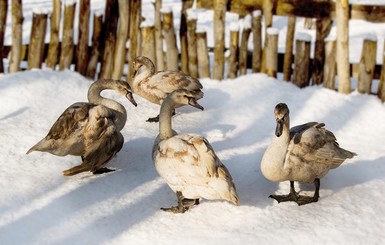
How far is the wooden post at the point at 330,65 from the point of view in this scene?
24.9 ft

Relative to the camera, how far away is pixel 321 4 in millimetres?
7992

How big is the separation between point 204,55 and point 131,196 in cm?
299

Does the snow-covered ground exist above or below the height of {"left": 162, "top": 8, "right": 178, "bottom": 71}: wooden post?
below

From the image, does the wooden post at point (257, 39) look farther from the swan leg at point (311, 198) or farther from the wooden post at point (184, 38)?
the swan leg at point (311, 198)

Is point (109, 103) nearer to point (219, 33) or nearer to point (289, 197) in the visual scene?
point (289, 197)

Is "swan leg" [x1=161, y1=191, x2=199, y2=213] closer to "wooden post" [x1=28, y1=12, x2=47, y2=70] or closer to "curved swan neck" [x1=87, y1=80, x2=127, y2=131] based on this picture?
"curved swan neck" [x1=87, y1=80, x2=127, y2=131]

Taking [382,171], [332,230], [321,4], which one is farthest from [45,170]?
[321,4]

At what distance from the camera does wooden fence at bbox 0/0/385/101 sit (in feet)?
25.1

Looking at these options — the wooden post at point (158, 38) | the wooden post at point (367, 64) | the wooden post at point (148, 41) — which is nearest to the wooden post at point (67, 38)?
the wooden post at point (148, 41)

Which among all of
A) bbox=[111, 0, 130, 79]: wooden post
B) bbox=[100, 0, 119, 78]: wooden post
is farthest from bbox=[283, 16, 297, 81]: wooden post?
bbox=[100, 0, 119, 78]: wooden post

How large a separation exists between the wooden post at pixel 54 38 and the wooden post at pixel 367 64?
11.6ft

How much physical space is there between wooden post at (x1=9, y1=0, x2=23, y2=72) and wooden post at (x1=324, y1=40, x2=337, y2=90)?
11.8ft

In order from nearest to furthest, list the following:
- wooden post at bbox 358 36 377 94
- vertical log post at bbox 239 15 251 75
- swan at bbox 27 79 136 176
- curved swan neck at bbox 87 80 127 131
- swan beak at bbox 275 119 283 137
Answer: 1. swan beak at bbox 275 119 283 137
2. swan at bbox 27 79 136 176
3. curved swan neck at bbox 87 80 127 131
4. wooden post at bbox 358 36 377 94
5. vertical log post at bbox 239 15 251 75

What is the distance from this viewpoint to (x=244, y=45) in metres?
7.90
